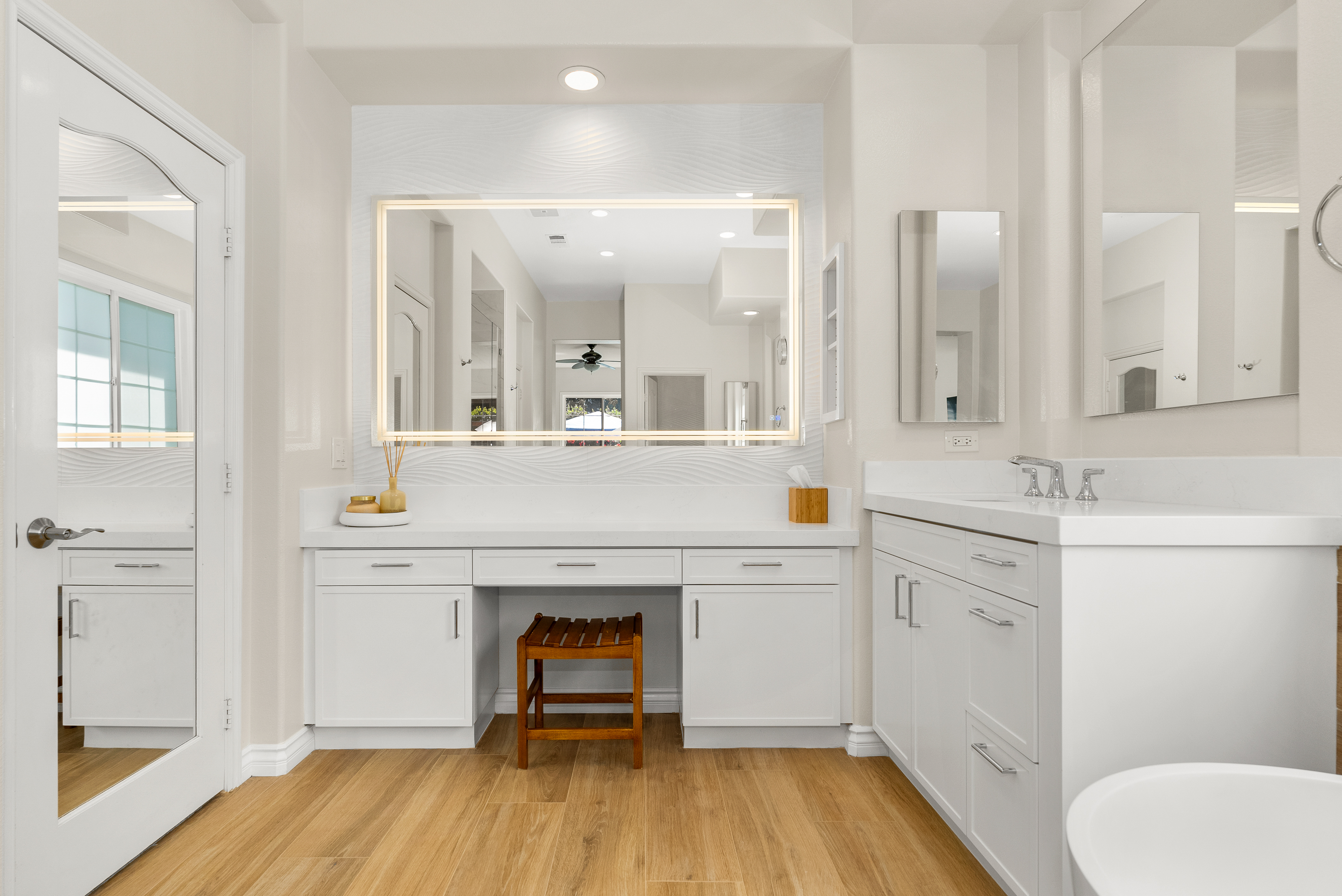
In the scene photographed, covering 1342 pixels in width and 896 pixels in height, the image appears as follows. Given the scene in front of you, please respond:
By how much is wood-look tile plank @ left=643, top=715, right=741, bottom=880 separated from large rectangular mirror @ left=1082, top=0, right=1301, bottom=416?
1.75 metres

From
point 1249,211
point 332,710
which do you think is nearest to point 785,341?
point 1249,211

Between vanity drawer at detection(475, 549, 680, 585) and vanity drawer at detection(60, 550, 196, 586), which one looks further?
vanity drawer at detection(475, 549, 680, 585)

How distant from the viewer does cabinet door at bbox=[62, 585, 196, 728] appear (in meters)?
1.66

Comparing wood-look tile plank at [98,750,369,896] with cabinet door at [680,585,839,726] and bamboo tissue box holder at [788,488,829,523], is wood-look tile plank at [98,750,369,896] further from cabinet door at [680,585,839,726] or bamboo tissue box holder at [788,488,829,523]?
bamboo tissue box holder at [788,488,829,523]

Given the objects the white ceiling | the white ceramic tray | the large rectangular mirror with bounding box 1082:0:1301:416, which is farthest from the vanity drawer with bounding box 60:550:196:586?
the large rectangular mirror with bounding box 1082:0:1301:416

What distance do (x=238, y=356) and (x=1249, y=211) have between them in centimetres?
289

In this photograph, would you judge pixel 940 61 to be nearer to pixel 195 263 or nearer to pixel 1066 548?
pixel 1066 548

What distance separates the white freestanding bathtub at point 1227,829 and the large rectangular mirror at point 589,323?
2.07 metres

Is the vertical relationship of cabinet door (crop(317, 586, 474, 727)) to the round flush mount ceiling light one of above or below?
below

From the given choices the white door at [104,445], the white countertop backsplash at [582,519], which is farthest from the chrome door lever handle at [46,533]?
the white countertop backsplash at [582,519]

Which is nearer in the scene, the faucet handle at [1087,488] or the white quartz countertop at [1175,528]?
the white quartz countertop at [1175,528]

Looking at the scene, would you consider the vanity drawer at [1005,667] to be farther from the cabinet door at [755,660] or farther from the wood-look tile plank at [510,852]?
the wood-look tile plank at [510,852]

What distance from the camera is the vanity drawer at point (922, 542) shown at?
1.86 m

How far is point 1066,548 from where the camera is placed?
1.36 m
